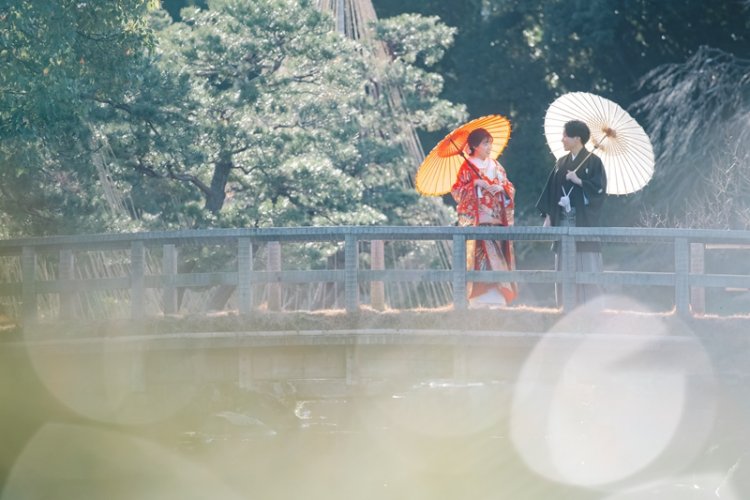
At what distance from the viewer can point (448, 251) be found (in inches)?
859

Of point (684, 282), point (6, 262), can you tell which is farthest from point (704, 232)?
point (6, 262)

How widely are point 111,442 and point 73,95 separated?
3320 millimetres

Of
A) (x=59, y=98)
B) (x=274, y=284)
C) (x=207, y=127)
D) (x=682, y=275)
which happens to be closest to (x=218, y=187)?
(x=207, y=127)

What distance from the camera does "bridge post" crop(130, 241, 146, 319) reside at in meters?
13.3

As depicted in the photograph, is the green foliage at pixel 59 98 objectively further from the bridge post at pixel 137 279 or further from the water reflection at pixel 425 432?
the water reflection at pixel 425 432

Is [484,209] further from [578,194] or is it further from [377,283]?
[377,283]

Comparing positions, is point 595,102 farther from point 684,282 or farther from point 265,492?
point 265,492

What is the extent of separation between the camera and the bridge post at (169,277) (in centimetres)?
→ 1338

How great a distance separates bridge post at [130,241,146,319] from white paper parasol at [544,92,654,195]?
148 inches

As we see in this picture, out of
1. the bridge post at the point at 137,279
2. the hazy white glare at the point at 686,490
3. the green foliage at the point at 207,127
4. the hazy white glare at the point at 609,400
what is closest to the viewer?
the hazy white glare at the point at 609,400

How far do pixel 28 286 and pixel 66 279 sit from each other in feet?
1.08

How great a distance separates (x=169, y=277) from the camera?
13383mm

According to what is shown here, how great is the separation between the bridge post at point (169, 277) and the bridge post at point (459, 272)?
95.5 inches

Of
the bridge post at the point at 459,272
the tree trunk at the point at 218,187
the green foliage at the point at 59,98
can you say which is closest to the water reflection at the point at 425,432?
the bridge post at the point at 459,272
